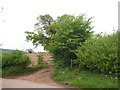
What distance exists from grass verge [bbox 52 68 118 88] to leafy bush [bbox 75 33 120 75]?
557 millimetres

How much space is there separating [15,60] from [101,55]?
39.6ft

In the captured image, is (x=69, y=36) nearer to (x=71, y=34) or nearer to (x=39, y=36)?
(x=71, y=34)

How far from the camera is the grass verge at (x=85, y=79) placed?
15.6 meters

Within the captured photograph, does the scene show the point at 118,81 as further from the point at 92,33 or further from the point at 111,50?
the point at 92,33

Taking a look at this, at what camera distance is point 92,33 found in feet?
77.7

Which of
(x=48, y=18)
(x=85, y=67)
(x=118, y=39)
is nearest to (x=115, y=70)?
(x=118, y=39)

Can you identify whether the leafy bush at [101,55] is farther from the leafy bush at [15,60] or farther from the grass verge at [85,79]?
the leafy bush at [15,60]

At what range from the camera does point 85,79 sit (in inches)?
706

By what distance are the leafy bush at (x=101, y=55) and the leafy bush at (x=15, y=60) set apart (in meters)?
8.85

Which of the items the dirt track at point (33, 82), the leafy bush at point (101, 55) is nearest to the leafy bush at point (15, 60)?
the dirt track at point (33, 82)

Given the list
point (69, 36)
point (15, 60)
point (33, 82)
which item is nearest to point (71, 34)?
point (69, 36)

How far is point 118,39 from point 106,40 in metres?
1.36

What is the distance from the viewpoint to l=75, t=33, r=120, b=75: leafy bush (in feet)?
56.0

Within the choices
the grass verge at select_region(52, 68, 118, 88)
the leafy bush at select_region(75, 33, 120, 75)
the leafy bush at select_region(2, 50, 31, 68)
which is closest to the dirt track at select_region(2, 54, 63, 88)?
the grass verge at select_region(52, 68, 118, 88)
